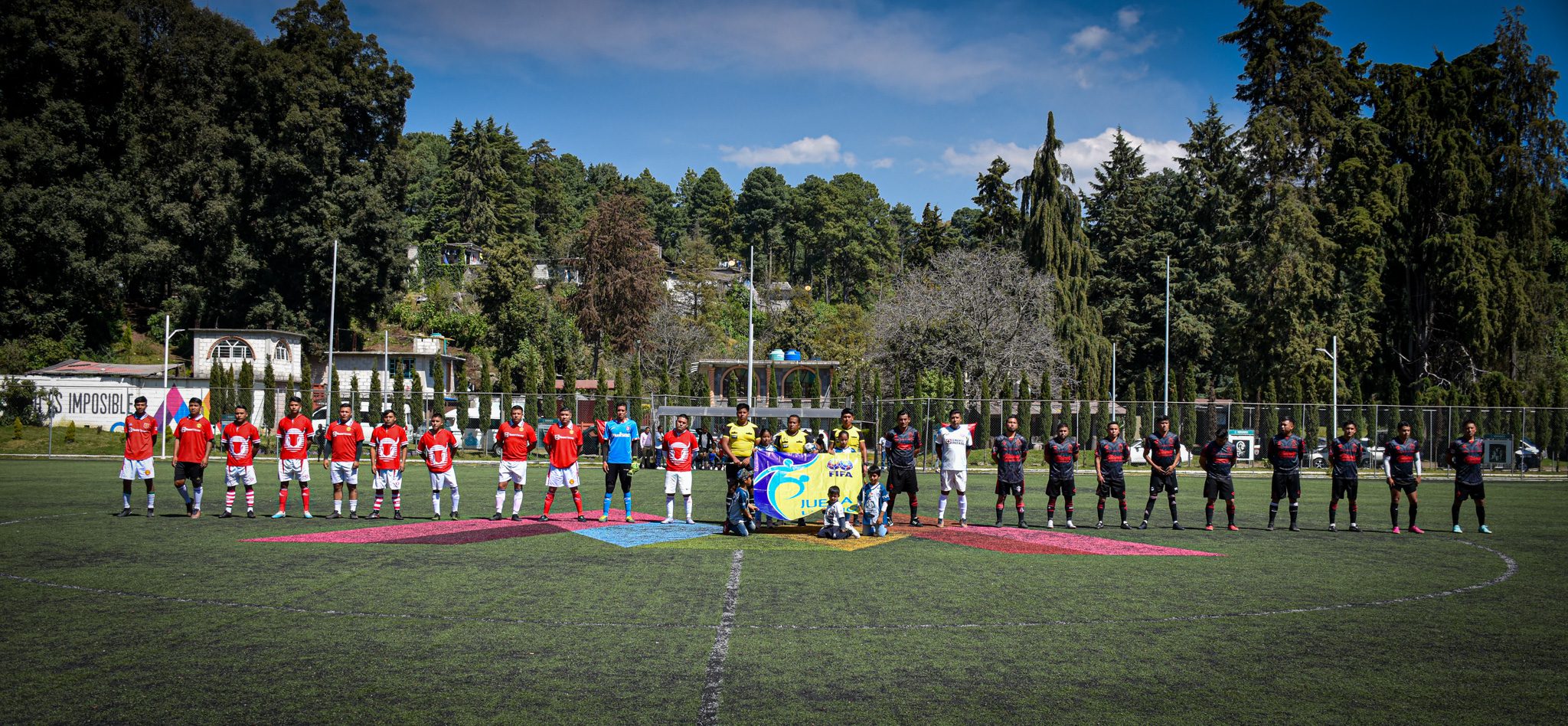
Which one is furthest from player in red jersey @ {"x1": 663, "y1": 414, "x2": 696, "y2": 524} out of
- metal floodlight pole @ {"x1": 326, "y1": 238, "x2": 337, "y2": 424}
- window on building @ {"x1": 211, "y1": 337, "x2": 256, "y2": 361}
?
window on building @ {"x1": 211, "y1": 337, "x2": 256, "y2": 361}

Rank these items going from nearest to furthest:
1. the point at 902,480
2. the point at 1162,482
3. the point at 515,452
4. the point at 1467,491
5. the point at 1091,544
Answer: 1. the point at 1091,544
2. the point at 902,480
3. the point at 515,452
4. the point at 1467,491
5. the point at 1162,482

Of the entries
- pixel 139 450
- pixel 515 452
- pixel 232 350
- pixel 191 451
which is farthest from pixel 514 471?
pixel 232 350

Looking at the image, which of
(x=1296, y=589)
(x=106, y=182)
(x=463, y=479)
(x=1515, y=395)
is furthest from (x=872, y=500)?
(x=106, y=182)

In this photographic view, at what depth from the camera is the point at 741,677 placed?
7.47 m

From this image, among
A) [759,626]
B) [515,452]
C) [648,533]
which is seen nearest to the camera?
[759,626]

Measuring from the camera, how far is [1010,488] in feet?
59.0

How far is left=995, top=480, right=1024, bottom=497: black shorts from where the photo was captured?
1786 cm

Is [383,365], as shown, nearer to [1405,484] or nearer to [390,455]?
[390,455]

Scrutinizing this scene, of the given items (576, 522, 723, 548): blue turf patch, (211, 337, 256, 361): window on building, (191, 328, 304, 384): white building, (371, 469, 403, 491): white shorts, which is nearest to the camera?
(576, 522, 723, 548): blue turf patch

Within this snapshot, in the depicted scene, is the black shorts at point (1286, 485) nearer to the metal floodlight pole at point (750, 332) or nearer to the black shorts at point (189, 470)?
the metal floodlight pole at point (750, 332)

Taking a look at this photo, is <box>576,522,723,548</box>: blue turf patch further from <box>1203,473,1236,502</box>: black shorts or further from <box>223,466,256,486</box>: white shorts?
<box>1203,473,1236,502</box>: black shorts

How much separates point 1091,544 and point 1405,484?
20.7 ft

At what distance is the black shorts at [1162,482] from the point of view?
17781 millimetres

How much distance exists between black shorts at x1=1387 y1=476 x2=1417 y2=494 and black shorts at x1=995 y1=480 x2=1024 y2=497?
631 cm
